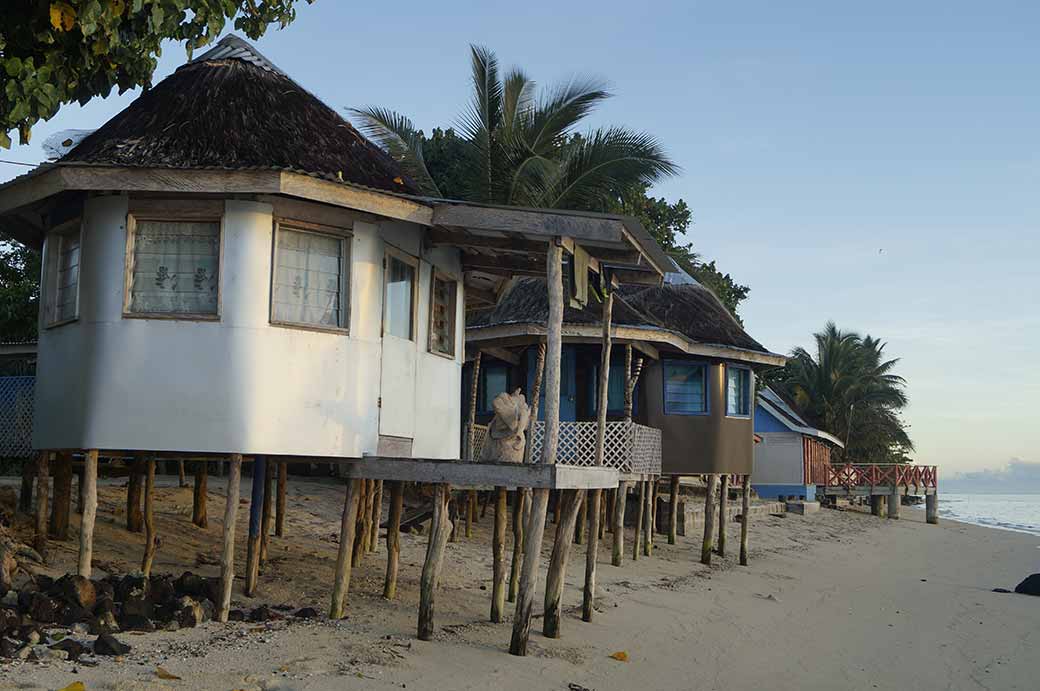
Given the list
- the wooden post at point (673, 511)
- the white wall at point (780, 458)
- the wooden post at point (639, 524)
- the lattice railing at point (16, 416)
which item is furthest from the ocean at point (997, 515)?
the lattice railing at point (16, 416)

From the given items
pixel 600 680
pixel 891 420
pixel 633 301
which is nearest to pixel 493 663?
pixel 600 680

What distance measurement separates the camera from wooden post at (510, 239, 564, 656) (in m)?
11.6

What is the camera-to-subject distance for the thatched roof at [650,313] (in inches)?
820

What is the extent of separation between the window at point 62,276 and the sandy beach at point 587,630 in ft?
9.25

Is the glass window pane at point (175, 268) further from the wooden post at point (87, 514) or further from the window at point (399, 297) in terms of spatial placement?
the window at point (399, 297)

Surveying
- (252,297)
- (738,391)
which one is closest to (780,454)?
(738,391)

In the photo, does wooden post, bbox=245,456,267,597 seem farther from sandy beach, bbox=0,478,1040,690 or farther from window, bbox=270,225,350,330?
window, bbox=270,225,350,330

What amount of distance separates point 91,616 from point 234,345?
282 cm

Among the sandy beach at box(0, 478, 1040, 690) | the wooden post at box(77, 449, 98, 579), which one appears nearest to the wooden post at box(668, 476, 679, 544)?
the sandy beach at box(0, 478, 1040, 690)

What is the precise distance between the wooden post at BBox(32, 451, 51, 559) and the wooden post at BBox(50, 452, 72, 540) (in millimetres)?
507

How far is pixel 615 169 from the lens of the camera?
23.4 metres

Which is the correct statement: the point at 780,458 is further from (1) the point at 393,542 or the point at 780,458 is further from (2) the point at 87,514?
(2) the point at 87,514

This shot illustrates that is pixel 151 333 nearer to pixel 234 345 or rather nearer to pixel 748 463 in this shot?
pixel 234 345

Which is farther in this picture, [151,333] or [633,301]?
[633,301]
